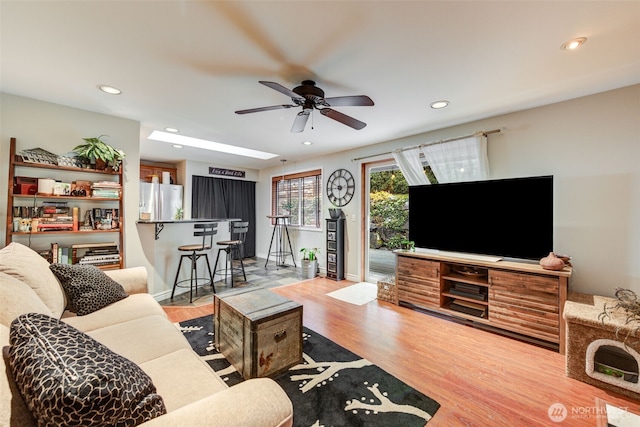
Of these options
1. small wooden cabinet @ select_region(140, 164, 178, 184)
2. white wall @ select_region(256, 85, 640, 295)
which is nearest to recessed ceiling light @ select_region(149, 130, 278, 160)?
small wooden cabinet @ select_region(140, 164, 178, 184)

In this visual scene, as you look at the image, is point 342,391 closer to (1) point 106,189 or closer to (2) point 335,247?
(2) point 335,247

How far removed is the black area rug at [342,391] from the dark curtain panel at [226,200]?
14.3 feet

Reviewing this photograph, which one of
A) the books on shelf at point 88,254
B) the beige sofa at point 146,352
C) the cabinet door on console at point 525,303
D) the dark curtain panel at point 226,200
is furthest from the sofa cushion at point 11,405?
the dark curtain panel at point 226,200

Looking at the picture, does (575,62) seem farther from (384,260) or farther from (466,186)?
(384,260)

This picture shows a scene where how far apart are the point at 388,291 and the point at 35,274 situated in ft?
11.5

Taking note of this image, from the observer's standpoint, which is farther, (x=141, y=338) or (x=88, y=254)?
(x=88, y=254)

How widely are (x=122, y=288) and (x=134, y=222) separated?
1.33 meters

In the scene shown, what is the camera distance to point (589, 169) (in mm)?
2555

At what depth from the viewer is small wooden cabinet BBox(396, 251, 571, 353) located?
7.88 ft

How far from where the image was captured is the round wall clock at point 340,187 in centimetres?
477

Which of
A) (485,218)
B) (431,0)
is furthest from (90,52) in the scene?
(485,218)

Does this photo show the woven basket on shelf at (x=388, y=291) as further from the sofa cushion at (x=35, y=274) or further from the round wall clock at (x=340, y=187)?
the sofa cushion at (x=35, y=274)

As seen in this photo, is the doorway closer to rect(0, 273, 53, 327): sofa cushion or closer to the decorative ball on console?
the decorative ball on console

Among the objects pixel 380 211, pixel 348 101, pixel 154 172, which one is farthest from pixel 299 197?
pixel 348 101
